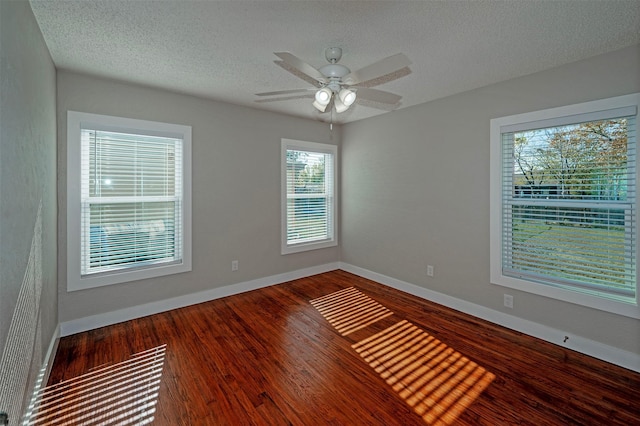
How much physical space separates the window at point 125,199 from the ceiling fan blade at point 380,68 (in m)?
2.26

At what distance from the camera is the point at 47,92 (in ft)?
7.75

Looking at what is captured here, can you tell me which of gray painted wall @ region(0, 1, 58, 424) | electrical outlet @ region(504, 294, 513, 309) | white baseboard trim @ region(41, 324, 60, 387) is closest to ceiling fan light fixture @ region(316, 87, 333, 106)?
gray painted wall @ region(0, 1, 58, 424)

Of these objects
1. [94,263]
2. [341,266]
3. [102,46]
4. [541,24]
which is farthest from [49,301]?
[541,24]

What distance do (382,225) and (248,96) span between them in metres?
2.58

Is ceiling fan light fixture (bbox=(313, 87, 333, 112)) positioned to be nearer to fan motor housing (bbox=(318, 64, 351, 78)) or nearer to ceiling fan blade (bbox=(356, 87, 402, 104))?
fan motor housing (bbox=(318, 64, 351, 78))

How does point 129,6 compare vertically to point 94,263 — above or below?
above

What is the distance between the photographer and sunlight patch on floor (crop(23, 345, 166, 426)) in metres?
1.83

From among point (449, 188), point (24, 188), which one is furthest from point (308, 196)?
point (24, 188)

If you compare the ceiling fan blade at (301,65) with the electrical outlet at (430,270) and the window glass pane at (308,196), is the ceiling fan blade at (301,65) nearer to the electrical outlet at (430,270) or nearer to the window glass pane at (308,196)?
the window glass pane at (308,196)

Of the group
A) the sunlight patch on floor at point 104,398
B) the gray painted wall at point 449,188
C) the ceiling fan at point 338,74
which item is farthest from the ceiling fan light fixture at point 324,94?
the sunlight patch on floor at point 104,398

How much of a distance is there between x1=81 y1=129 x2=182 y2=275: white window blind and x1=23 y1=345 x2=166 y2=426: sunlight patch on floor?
1.18 metres

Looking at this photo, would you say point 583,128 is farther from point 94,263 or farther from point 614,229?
point 94,263

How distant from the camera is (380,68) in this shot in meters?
2.00

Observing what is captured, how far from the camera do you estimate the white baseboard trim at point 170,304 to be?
2.93 meters
